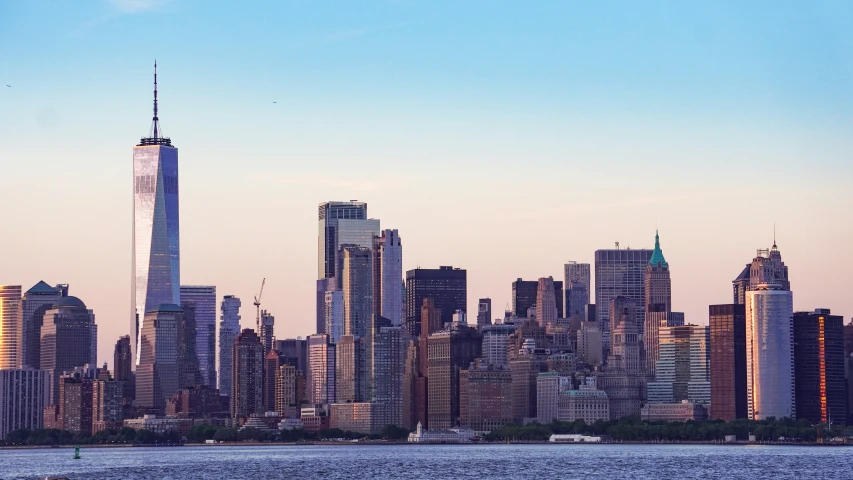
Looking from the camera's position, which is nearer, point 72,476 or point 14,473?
point 72,476

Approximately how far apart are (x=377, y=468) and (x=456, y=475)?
74.8ft

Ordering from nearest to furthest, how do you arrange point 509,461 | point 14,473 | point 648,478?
point 648,478
point 14,473
point 509,461

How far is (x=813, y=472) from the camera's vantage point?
158m

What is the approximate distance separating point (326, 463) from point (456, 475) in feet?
135

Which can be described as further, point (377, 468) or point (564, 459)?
Answer: point (564, 459)

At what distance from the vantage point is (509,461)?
185 metres

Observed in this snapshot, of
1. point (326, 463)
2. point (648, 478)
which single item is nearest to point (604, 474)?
point (648, 478)

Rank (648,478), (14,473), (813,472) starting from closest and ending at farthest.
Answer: (648,478)
(813,472)
(14,473)

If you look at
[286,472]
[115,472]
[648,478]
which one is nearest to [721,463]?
[648,478]

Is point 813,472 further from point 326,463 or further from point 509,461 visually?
point 326,463

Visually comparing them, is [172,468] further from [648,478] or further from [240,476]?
[648,478]

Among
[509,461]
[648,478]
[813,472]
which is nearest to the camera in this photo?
[648,478]

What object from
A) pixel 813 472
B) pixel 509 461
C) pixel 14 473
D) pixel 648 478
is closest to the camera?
pixel 648 478

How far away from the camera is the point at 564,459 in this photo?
19475 cm
